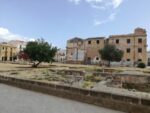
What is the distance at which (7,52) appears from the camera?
84.3 m

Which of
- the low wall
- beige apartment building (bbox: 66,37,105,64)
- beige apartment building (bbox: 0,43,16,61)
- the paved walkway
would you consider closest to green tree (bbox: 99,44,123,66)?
beige apartment building (bbox: 66,37,105,64)

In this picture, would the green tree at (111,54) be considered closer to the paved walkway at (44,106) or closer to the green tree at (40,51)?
the green tree at (40,51)

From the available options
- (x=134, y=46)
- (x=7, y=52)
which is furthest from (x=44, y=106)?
(x=7, y=52)

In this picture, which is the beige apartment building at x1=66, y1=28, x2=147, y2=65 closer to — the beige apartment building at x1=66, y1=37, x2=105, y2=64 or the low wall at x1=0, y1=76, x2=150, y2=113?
the beige apartment building at x1=66, y1=37, x2=105, y2=64

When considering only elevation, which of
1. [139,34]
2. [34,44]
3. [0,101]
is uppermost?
[139,34]

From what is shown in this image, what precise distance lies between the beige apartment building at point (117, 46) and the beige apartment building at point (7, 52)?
88.1ft

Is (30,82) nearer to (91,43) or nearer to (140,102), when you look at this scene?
(140,102)

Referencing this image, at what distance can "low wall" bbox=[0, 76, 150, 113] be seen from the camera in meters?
4.75

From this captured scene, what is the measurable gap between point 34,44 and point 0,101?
97.2 ft

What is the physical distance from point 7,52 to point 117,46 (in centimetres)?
4442

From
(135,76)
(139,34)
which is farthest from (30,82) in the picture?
(139,34)

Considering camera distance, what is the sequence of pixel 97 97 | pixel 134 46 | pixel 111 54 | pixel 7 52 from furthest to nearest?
pixel 7 52 → pixel 134 46 → pixel 111 54 → pixel 97 97

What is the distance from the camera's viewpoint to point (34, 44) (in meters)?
35.2

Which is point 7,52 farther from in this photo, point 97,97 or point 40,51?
point 97,97
